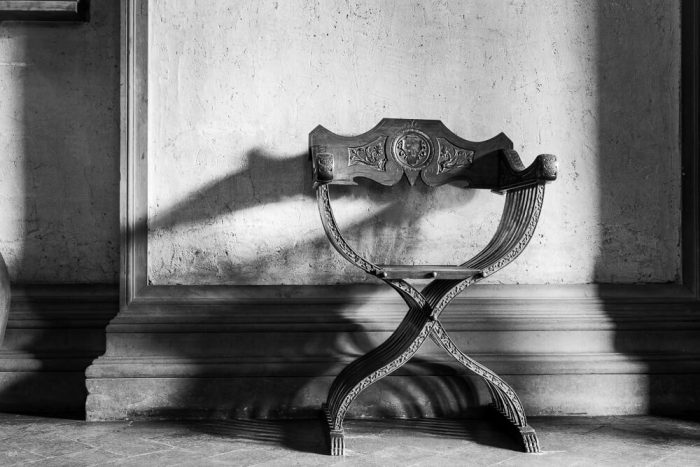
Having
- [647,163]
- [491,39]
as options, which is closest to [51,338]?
[491,39]

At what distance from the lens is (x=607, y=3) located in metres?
2.94

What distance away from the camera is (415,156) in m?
2.66

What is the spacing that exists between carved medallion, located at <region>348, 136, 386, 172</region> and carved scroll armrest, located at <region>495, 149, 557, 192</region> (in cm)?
45

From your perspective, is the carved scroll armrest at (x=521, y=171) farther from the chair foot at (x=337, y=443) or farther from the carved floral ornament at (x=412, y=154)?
the chair foot at (x=337, y=443)

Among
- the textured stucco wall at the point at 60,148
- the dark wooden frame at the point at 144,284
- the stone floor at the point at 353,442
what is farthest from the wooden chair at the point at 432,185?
the textured stucco wall at the point at 60,148

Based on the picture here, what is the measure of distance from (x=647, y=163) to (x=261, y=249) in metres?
1.62

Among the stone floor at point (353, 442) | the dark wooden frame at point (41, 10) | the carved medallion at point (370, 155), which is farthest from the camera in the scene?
the dark wooden frame at point (41, 10)

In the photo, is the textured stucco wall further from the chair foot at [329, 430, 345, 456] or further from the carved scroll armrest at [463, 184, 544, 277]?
the carved scroll armrest at [463, 184, 544, 277]

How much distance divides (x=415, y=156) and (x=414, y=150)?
23mm

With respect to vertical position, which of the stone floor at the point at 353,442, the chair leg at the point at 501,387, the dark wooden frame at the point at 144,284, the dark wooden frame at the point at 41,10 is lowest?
the stone floor at the point at 353,442

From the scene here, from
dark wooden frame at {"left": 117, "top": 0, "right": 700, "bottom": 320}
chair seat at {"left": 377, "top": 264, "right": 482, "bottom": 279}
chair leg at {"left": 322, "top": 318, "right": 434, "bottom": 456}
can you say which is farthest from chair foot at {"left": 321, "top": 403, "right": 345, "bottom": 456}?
dark wooden frame at {"left": 117, "top": 0, "right": 700, "bottom": 320}

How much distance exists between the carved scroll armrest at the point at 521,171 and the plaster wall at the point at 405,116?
0.25 metres

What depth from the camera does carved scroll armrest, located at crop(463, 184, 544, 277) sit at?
2293 millimetres

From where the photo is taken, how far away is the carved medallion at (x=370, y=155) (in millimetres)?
2631
